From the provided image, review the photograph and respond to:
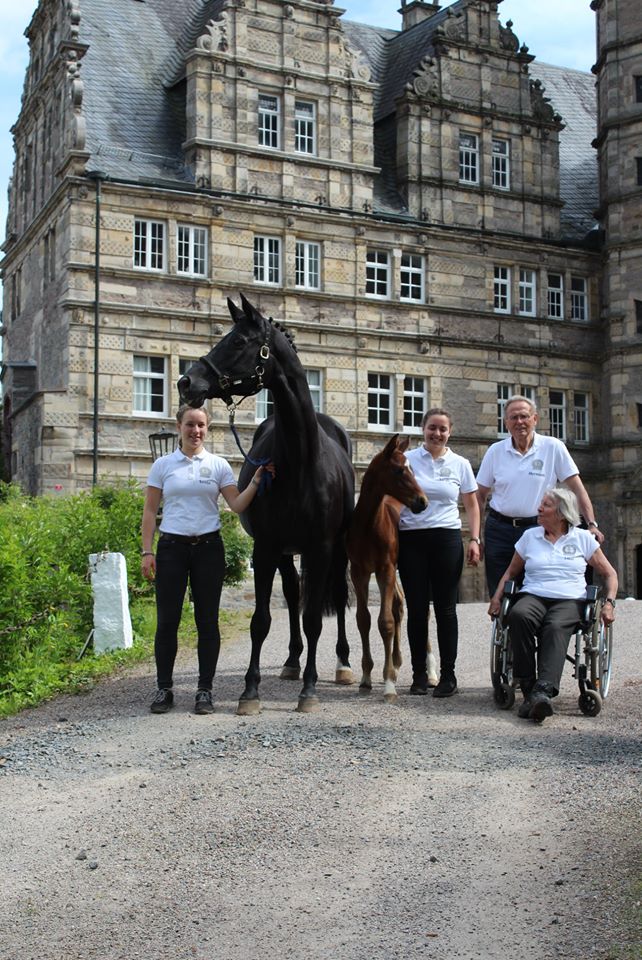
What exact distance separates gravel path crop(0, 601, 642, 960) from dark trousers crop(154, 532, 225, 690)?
0.43 meters

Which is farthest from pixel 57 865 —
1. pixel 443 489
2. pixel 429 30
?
pixel 429 30

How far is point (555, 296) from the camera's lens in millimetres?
39750

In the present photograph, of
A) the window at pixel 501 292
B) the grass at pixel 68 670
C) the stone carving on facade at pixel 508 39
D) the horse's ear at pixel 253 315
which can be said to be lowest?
the grass at pixel 68 670

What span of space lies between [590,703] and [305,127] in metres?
28.1

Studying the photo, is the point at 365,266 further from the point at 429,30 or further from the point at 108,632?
the point at 108,632

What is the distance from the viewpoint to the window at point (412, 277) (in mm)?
37062

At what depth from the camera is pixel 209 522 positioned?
31.7ft

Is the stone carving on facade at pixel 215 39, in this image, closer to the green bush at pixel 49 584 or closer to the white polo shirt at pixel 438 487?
the green bush at pixel 49 584

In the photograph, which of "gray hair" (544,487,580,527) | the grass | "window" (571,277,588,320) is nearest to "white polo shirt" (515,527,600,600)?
"gray hair" (544,487,580,527)

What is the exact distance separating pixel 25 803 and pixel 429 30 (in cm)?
3811

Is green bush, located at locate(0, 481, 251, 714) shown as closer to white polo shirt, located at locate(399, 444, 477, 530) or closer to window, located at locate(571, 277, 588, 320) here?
white polo shirt, located at locate(399, 444, 477, 530)

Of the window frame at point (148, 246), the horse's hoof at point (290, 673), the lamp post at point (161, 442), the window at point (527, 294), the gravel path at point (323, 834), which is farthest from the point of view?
the window at point (527, 294)

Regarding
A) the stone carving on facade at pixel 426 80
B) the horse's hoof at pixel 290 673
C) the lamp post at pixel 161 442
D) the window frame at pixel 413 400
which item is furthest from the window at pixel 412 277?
the horse's hoof at pixel 290 673

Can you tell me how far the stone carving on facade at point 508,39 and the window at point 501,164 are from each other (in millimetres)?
2760
